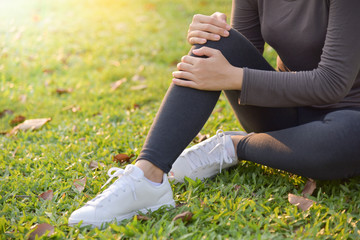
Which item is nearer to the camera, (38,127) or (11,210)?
(11,210)

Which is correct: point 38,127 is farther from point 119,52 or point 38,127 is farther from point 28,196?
point 119,52

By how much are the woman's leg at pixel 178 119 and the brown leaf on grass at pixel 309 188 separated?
0.57m

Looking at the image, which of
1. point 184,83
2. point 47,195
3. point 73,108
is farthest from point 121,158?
point 73,108

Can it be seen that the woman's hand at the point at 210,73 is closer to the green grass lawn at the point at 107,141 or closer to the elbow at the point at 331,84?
the elbow at the point at 331,84

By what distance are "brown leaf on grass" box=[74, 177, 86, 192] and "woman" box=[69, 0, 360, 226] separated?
0.31 m

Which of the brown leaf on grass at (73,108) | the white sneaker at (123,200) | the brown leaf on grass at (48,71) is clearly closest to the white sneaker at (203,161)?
the white sneaker at (123,200)

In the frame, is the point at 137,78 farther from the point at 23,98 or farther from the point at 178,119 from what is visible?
the point at 178,119

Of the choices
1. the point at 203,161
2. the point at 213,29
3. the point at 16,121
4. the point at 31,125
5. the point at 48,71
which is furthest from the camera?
the point at 48,71

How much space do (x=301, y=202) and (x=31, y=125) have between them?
190 centimetres

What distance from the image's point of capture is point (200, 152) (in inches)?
80.0

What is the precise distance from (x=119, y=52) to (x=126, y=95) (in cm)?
121

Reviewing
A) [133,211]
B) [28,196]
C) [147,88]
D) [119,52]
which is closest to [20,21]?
[119,52]

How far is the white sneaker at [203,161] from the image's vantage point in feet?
6.53

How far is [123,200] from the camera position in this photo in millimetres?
1673
